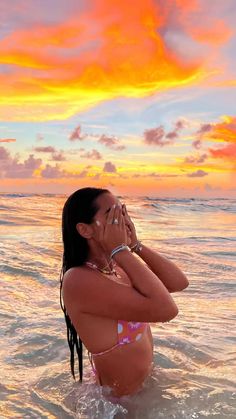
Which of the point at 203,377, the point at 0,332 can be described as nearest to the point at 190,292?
the point at 0,332

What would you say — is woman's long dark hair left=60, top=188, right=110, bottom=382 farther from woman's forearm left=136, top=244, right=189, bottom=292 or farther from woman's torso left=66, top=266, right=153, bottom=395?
woman's forearm left=136, top=244, right=189, bottom=292

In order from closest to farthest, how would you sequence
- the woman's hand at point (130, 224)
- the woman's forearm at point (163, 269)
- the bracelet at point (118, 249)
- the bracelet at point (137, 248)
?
1. the bracelet at point (118, 249)
2. the woman's hand at point (130, 224)
3. the bracelet at point (137, 248)
4. the woman's forearm at point (163, 269)

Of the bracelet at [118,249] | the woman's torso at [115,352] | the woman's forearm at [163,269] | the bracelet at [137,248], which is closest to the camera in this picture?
the bracelet at [118,249]

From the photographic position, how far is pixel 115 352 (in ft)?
9.86

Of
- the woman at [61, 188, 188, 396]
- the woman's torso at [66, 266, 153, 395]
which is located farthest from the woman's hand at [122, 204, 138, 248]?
the woman's torso at [66, 266, 153, 395]

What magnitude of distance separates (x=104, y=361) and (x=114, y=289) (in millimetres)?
576

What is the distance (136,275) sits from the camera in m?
2.67

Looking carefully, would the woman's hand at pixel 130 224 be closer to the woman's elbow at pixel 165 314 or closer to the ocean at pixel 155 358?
the woman's elbow at pixel 165 314

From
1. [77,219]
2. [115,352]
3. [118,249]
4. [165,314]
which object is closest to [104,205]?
[77,219]

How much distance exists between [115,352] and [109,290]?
1.56 ft

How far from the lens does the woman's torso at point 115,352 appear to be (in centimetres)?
291

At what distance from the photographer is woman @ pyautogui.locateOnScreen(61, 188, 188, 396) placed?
8.84 feet

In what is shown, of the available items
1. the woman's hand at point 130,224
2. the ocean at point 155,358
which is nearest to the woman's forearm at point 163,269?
the woman's hand at point 130,224

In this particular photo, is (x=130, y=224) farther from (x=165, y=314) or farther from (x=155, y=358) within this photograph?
(x=155, y=358)
